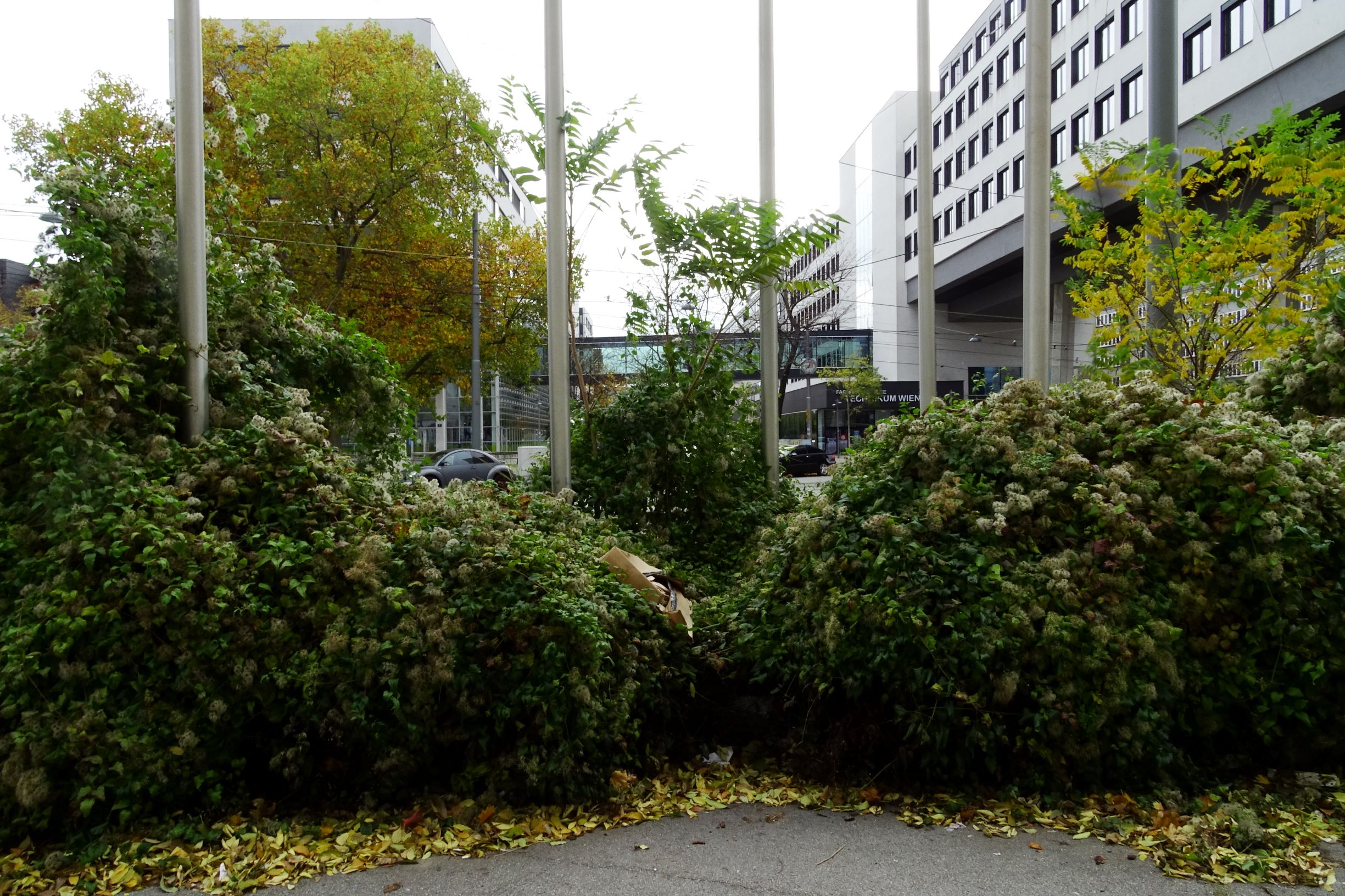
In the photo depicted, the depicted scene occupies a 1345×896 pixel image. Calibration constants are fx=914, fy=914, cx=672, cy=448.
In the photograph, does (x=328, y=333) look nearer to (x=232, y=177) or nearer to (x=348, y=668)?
(x=348, y=668)

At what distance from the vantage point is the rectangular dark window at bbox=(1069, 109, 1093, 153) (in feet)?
98.1

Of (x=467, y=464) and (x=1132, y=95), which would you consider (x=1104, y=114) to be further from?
(x=467, y=464)

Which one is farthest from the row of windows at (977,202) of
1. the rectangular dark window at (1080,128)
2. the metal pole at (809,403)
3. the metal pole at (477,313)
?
the metal pole at (477,313)

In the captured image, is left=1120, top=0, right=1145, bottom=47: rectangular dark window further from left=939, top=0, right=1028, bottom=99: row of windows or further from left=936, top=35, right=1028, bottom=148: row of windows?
left=936, top=35, right=1028, bottom=148: row of windows

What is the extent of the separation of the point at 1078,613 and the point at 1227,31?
77.2 feet

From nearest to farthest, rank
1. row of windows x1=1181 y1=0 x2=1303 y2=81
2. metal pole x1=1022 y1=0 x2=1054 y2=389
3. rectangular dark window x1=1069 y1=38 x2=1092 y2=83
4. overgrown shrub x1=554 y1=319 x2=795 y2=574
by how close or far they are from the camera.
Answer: metal pole x1=1022 y1=0 x2=1054 y2=389 → overgrown shrub x1=554 y1=319 x2=795 y2=574 → row of windows x1=1181 y1=0 x2=1303 y2=81 → rectangular dark window x1=1069 y1=38 x2=1092 y2=83

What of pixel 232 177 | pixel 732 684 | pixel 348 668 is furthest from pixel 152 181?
pixel 232 177

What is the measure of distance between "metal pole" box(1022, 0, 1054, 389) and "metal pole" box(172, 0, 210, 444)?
5181 mm

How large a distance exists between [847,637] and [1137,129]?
2825 centimetres

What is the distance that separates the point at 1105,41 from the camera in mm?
29141

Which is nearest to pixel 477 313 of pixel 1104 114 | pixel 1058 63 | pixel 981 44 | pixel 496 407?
pixel 496 407

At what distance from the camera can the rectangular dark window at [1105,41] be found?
28469 millimetres

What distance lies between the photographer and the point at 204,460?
178 inches

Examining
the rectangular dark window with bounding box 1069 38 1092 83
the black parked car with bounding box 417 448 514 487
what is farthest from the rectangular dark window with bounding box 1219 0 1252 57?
the black parked car with bounding box 417 448 514 487
